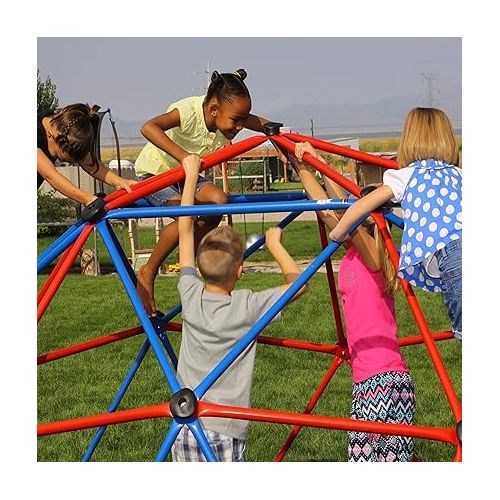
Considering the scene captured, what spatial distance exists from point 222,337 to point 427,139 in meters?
0.89

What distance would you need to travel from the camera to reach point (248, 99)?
3.96 metres

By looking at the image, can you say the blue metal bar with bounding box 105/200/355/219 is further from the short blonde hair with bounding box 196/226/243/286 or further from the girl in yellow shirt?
the girl in yellow shirt

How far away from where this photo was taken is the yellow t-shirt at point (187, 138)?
4246mm

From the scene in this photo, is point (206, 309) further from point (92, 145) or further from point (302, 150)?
point (92, 145)

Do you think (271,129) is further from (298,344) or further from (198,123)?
(298,344)

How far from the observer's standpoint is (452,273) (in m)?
2.93

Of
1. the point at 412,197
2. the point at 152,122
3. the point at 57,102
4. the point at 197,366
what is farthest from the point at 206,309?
the point at 57,102

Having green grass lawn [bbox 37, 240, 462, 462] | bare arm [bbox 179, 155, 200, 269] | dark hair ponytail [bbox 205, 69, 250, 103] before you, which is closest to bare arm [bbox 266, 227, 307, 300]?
bare arm [bbox 179, 155, 200, 269]

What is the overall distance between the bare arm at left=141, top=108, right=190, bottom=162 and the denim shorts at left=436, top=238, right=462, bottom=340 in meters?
1.12

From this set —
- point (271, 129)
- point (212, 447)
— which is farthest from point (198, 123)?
point (212, 447)

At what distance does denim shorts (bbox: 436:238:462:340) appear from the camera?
291cm

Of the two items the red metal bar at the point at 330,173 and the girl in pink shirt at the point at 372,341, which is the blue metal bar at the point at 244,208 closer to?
the red metal bar at the point at 330,173

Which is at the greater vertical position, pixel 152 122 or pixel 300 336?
pixel 152 122

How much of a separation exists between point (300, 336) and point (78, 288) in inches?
168
